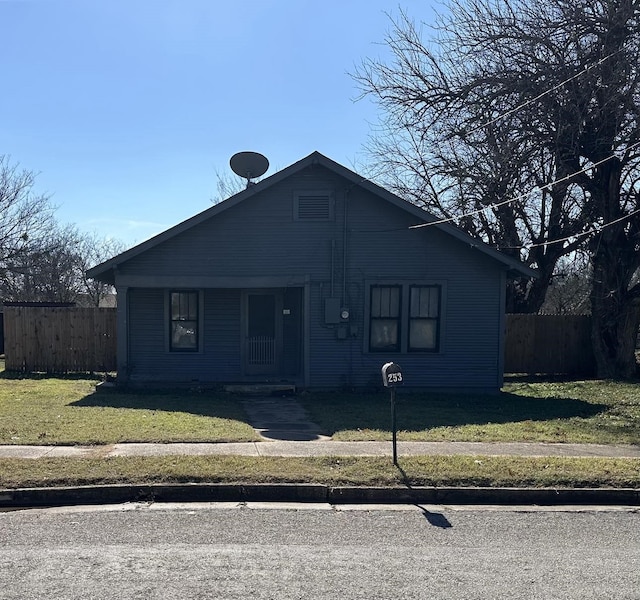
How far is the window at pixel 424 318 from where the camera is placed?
601 inches

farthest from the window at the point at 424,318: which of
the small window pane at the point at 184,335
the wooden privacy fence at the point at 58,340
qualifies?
the wooden privacy fence at the point at 58,340

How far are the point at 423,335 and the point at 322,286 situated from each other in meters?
2.78

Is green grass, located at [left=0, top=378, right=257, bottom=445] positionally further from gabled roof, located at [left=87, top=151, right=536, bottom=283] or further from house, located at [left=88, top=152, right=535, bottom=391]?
gabled roof, located at [left=87, top=151, right=536, bottom=283]

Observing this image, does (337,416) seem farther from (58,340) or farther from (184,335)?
(58,340)

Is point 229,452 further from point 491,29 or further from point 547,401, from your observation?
point 491,29

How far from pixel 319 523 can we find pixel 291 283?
919cm

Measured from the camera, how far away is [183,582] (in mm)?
4508

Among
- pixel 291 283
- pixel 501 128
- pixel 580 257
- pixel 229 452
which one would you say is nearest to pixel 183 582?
pixel 229 452

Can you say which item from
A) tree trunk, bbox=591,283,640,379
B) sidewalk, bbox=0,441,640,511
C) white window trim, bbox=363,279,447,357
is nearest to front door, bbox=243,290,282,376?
white window trim, bbox=363,279,447,357

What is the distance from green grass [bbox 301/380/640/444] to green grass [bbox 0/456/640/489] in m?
Result: 1.91

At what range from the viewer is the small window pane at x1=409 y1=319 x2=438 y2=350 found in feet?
50.2

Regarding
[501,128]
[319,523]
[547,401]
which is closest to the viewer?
[319,523]

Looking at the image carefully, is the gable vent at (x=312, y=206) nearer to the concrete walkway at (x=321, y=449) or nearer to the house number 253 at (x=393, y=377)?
the concrete walkway at (x=321, y=449)

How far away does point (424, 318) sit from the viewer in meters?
15.3
